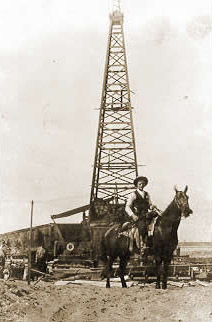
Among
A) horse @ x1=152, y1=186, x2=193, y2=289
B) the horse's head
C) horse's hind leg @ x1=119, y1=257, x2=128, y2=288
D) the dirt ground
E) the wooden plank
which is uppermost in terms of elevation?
the wooden plank

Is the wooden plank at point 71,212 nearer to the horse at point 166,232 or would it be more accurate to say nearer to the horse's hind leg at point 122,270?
the horse's hind leg at point 122,270

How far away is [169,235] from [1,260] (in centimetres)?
1243

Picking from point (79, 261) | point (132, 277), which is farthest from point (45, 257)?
point (132, 277)

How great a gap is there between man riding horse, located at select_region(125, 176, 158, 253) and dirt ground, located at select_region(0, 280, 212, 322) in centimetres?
161

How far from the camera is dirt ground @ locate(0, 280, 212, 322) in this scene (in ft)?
30.8

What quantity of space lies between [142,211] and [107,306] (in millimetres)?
3527

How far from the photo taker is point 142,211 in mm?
13211

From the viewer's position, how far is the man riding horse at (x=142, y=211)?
12.7 m

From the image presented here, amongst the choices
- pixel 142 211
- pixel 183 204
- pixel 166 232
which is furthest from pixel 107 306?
pixel 142 211

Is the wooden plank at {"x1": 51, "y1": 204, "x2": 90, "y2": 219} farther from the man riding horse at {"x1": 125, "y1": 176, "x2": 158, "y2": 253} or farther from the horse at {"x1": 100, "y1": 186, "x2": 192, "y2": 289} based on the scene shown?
the horse at {"x1": 100, "y1": 186, "x2": 192, "y2": 289}

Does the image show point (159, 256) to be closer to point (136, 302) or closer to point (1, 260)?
point (136, 302)

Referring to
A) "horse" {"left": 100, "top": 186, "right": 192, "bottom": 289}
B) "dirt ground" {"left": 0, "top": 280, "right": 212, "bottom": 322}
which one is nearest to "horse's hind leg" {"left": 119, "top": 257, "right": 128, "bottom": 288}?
"horse" {"left": 100, "top": 186, "right": 192, "bottom": 289}

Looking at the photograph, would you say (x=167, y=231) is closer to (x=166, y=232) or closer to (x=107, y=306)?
(x=166, y=232)

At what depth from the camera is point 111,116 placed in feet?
81.3
